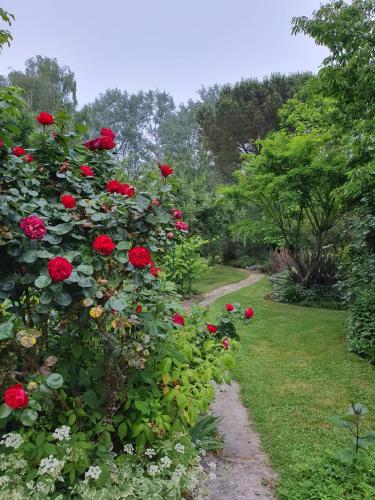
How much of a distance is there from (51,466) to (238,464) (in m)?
1.41

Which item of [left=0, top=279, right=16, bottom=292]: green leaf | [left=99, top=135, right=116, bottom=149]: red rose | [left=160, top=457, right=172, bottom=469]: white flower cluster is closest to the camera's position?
[left=0, top=279, right=16, bottom=292]: green leaf

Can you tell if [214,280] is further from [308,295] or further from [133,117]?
[133,117]

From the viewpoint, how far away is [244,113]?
1955 centimetres

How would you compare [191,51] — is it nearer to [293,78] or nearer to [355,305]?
[293,78]

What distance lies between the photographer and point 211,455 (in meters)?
2.46

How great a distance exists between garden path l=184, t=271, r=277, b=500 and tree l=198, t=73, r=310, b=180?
55.7ft

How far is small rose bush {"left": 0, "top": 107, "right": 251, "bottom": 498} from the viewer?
1522 millimetres

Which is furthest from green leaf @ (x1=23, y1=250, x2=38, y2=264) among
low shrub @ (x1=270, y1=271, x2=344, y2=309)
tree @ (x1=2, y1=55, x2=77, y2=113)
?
tree @ (x1=2, y1=55, x2=77, y2=113)

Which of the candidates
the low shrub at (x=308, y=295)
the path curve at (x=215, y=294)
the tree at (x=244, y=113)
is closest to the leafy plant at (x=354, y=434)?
the path curve at (x=215, y=294)

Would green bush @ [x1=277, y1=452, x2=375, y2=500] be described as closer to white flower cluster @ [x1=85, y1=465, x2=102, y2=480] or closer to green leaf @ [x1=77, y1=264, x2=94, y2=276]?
white flower cluster @ [x1=85, y1=465, x2=102, y2=480]

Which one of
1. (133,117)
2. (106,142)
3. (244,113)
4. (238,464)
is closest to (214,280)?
(238,464)

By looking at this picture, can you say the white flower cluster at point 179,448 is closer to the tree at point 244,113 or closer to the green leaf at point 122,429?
the green leaf at point 122,429

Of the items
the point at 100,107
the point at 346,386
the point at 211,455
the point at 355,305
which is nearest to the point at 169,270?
the point at 355,305

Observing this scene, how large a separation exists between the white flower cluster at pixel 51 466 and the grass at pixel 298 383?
4.98 ft
